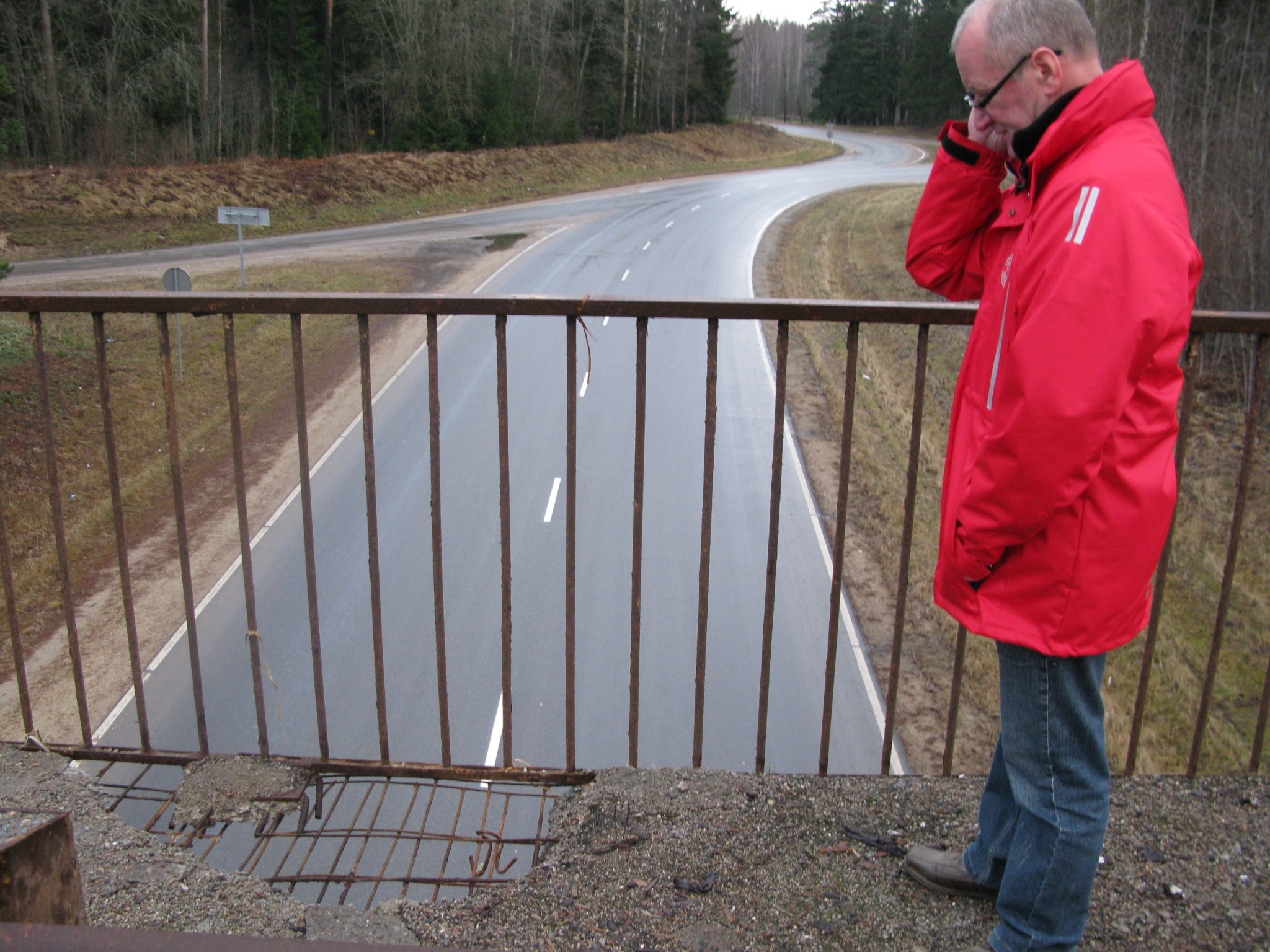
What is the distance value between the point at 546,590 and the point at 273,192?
2737 centimetres

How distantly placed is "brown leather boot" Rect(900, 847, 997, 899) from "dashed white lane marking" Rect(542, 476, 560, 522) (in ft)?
34.0

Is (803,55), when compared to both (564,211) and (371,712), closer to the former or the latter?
(564,211)

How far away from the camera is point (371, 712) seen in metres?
9.21

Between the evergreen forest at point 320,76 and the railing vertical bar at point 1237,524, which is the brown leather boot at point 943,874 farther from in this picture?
the evergreen forest at point 320,76

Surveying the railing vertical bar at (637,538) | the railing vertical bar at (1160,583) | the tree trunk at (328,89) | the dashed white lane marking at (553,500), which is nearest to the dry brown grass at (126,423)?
the dashed white lane marking at (553,500)

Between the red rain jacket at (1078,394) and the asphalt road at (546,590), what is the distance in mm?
5036

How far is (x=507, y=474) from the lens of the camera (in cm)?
269

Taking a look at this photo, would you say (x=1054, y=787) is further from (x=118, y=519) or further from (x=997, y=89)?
(x=118, y=519)

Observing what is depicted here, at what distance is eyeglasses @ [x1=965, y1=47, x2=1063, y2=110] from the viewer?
195 cm

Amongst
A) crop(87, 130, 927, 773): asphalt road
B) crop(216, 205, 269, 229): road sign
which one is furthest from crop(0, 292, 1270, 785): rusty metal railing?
crop(216, 205, 269, 229): road sign

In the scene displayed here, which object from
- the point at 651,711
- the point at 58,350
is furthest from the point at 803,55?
the point at 651,711

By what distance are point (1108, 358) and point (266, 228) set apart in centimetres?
3246

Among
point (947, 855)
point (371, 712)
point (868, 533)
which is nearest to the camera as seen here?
point (947, 855)

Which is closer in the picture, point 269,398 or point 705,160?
point 269,398
